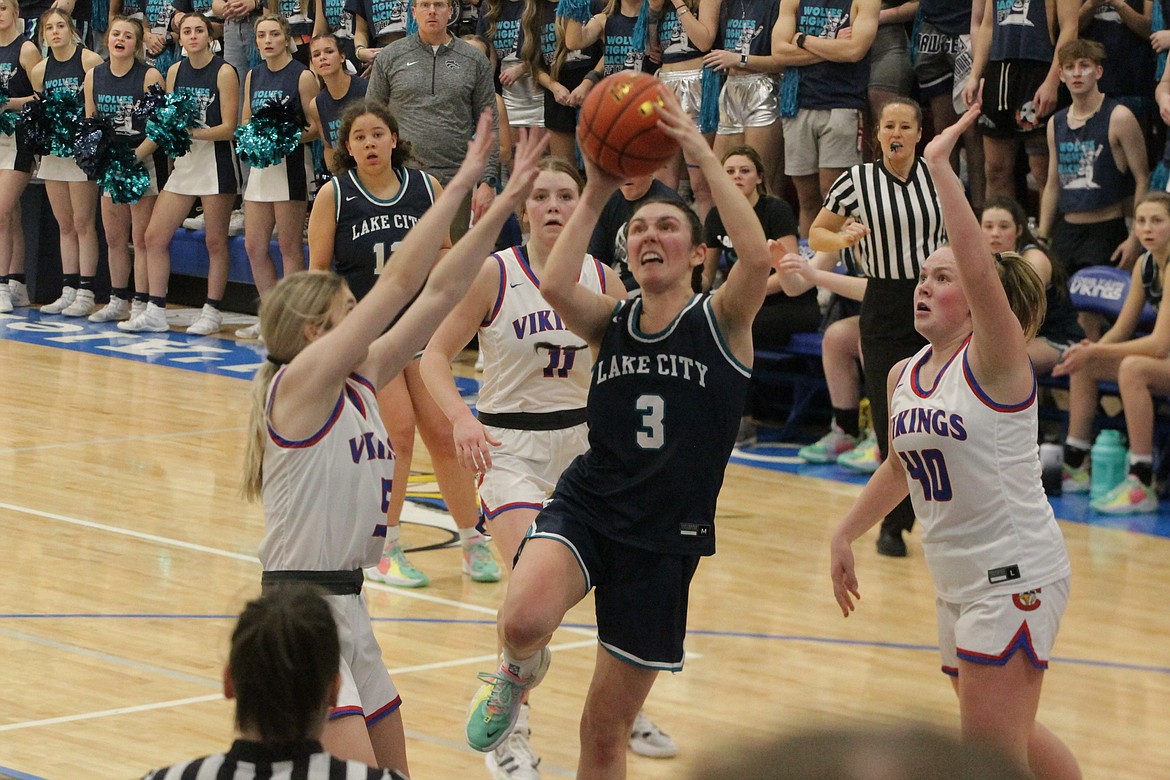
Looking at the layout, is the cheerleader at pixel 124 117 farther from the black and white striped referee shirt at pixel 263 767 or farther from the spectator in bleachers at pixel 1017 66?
the black and white striped referee shirt at pixel 263 767

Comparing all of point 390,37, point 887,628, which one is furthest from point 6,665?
point 390,37

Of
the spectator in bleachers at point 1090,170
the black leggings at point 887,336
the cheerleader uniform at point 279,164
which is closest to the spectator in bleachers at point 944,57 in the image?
the spectator in bleachers at point 1090,170

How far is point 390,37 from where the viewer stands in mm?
13117

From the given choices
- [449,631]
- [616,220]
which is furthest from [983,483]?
[616,220]

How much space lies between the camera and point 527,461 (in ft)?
17.2

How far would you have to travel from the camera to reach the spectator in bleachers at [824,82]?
412 inches

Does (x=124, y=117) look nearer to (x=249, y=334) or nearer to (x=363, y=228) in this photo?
(x=249, y=334)

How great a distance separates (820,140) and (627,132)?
269 inches

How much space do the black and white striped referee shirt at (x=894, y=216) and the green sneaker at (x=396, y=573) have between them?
8.75 ft

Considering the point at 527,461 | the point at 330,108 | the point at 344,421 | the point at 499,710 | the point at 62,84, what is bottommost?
the point at 499,710

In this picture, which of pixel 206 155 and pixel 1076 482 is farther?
pixel 206 155

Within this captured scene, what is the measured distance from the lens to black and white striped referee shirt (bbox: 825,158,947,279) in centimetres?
770

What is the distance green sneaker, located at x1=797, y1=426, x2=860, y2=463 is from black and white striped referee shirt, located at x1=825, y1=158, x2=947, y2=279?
2.03m

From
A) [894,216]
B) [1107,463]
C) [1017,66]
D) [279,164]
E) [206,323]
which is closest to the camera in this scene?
[894,216]
